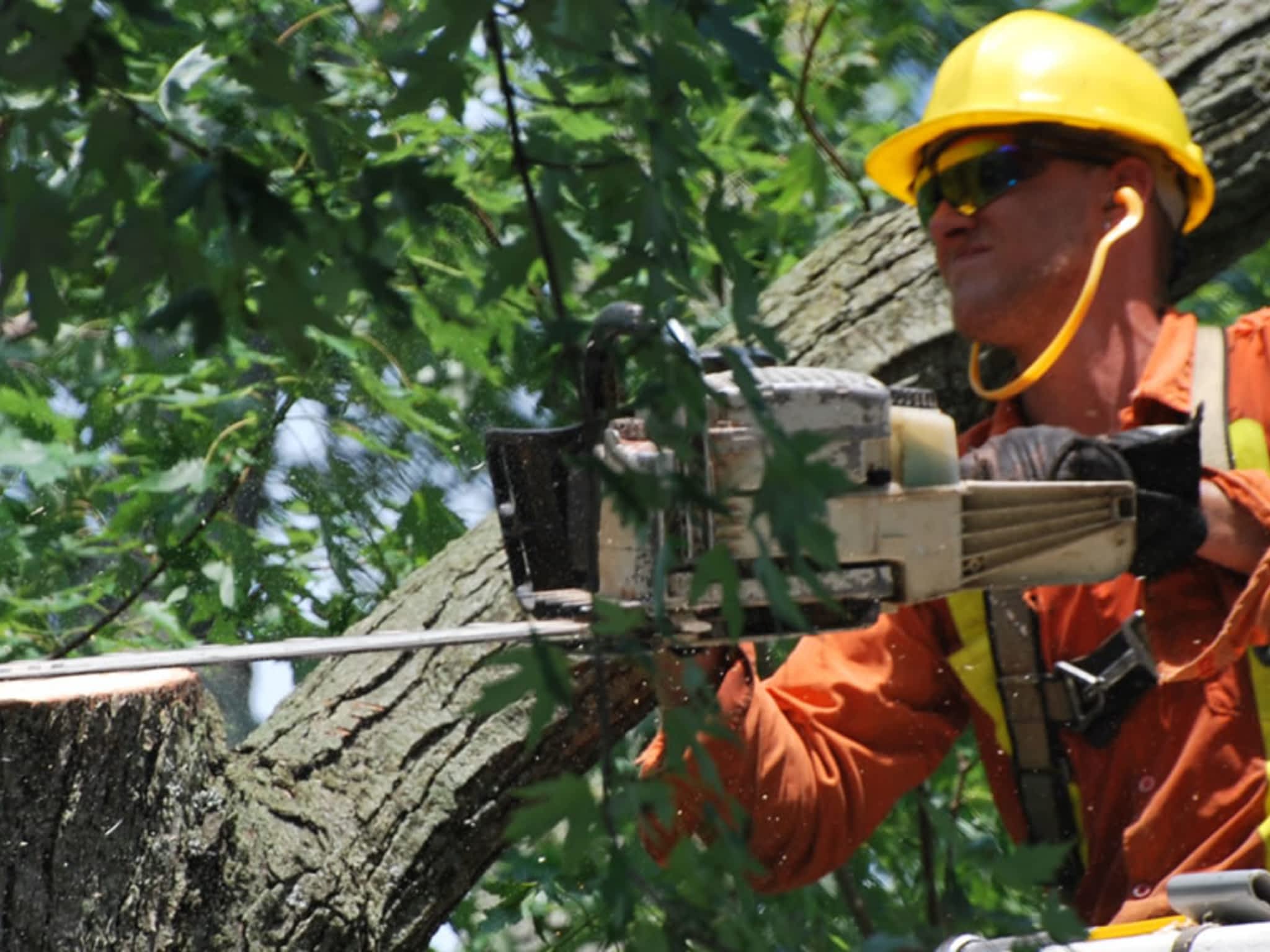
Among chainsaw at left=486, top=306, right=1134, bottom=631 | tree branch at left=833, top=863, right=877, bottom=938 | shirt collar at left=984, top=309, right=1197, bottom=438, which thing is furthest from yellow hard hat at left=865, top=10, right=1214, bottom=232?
tree branch at left=833, top=863, right=877, bottom=938

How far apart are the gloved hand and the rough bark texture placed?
0.66 m

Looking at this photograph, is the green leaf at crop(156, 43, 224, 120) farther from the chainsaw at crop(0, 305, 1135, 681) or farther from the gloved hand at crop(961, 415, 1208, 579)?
the gloved hand at crop(961, 415, 1208, 579)

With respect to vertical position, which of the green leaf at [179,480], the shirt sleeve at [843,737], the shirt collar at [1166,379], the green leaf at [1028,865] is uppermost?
the green leaf at [179,480]

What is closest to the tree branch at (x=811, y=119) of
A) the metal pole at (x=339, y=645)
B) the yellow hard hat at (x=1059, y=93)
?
the yellow hard hat at (x=1059, y=93)

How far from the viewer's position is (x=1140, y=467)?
7.75 ft

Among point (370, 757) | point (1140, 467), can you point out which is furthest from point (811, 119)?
point (370, 757)

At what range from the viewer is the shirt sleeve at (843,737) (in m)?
2.76

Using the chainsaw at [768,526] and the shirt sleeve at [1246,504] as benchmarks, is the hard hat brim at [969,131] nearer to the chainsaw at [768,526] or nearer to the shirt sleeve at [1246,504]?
A: the shirt sleeve at [1246,504]

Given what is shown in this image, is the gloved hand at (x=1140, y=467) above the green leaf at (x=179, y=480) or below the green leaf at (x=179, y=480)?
below

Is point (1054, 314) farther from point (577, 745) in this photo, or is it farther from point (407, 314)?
point (407, 314)

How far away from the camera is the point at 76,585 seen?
144 inches

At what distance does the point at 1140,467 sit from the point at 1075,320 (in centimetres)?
53

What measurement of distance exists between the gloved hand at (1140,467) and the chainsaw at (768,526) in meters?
0.07

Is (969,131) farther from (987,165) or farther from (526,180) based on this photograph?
(526,180)
